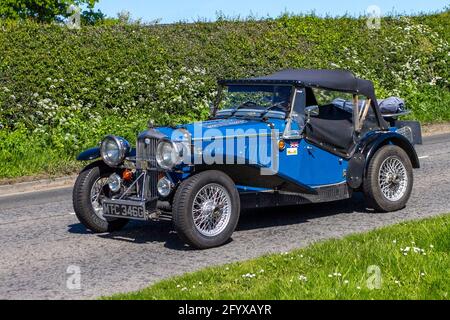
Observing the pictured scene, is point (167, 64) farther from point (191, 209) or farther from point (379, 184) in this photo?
point (191, 209)

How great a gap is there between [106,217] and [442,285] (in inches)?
169

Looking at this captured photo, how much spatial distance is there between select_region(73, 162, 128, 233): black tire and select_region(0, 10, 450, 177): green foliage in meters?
5.51

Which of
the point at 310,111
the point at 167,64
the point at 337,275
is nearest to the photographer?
Result: the point at 337,275

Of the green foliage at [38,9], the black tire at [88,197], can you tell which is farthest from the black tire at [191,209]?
the green foliage at [38,9]

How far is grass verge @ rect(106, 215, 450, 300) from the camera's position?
20.8 ft

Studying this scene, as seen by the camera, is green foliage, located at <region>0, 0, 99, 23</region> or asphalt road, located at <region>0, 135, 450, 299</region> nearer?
asphalt road, located at <region>0, 135, 450, 299</region>

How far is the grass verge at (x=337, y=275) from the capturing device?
6.34 metres

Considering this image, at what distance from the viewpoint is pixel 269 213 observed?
34.7 feet

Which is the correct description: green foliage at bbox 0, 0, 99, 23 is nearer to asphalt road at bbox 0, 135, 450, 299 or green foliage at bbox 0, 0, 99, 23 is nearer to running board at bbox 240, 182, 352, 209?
asphalt road at bbox 0, 135, 450, 299

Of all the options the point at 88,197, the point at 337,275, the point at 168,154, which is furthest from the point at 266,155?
the point at 337,275

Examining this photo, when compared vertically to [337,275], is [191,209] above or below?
above

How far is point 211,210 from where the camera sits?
8547 millimetres

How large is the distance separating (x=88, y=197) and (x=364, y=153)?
331cm

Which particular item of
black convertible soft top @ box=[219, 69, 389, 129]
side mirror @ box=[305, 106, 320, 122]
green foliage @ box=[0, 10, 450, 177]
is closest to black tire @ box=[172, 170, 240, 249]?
side mirror @ box=[305, 106, 320, 122]
